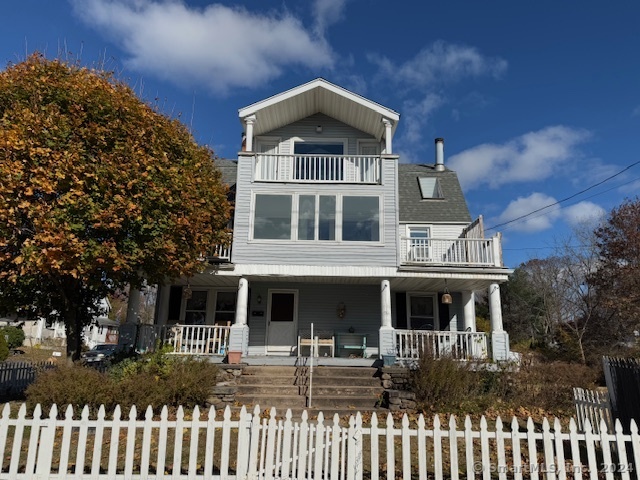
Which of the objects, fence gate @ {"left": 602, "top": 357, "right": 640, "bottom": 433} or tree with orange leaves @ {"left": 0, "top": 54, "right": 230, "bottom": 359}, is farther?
tree with orange leaves @ {"left": 0, "top": 54, "right": 230, "bottom": 359}

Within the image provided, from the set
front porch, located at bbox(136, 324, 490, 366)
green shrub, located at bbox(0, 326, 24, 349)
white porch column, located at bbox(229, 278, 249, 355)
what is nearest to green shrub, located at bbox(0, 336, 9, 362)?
green shrub, located at bbox(0, 326, 24, 349)

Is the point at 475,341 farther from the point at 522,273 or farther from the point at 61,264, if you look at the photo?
the point at 522,273

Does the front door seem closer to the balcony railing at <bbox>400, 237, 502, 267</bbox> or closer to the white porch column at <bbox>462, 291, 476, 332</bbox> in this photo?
the balcony railing at <bbox>400, 237, 502, 267</bbox>

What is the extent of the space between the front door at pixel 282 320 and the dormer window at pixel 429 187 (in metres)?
6.94

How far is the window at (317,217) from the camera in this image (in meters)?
13.1

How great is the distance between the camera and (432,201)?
16.5 metres

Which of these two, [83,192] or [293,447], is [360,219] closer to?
[83,192]

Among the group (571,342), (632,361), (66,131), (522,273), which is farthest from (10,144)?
(522,273)

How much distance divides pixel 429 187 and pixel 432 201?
1.01 metres

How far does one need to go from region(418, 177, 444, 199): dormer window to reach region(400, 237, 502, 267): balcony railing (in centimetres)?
305

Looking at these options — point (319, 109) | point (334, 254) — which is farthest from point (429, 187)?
point (334, 254)

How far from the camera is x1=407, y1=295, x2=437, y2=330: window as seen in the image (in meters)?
14.6

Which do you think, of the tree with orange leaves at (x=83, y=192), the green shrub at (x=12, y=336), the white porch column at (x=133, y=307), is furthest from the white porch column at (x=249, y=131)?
the green shrub at (x=12, y=336)

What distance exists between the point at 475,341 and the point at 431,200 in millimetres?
6565
